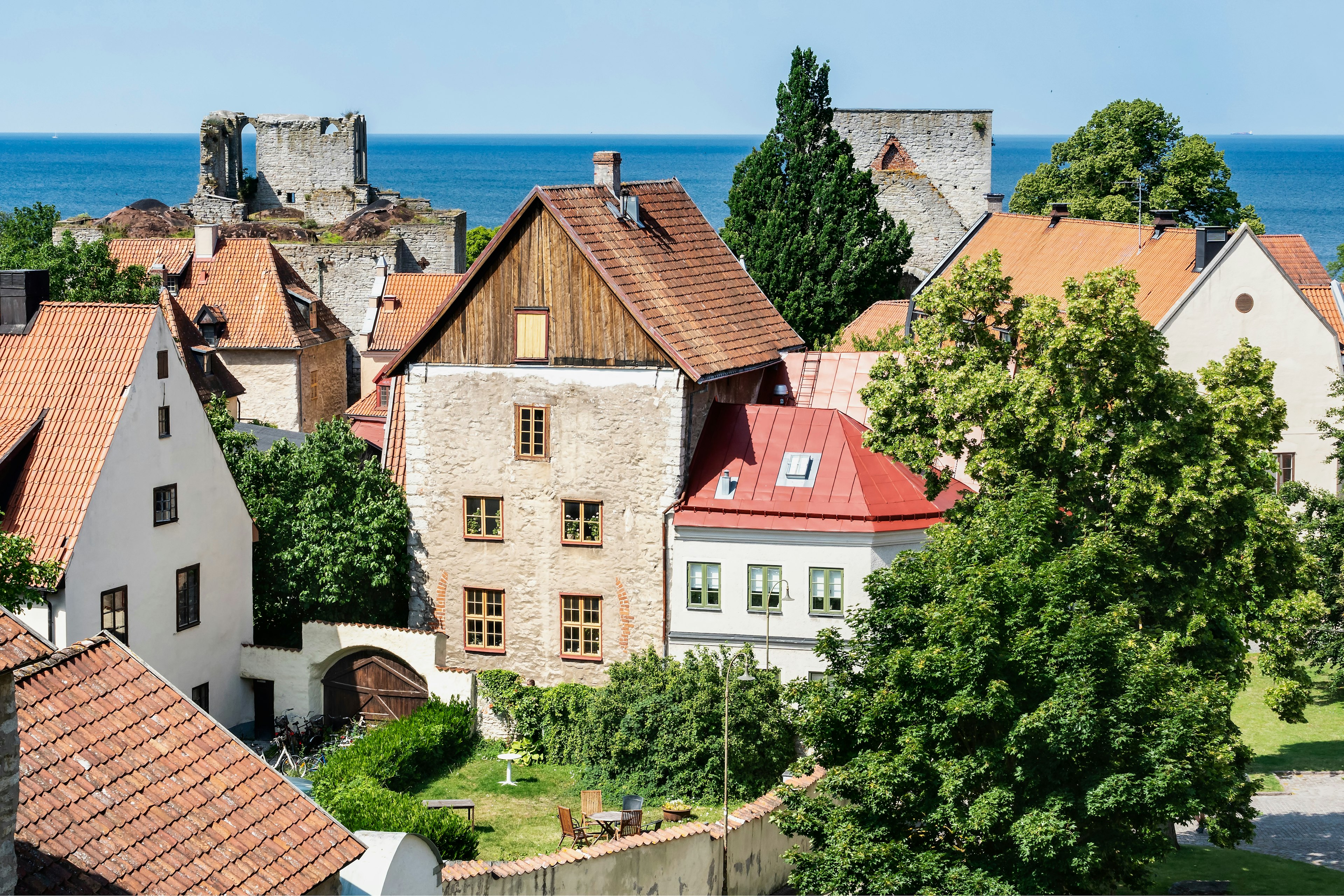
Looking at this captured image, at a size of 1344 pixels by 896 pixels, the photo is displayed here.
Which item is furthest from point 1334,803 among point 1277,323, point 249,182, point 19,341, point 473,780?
point 249,182

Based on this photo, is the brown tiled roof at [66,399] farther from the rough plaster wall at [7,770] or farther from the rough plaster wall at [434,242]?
the rough plaster wall at [434,242]

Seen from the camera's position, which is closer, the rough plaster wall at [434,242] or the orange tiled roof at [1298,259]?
the orange tiled roof at [1298,259]

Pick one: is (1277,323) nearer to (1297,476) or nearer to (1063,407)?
(1297,476)

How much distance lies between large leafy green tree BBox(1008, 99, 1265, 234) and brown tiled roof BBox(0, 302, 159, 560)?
40.4m

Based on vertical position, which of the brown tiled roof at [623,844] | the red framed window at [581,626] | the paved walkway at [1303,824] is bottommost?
the paved walkway at [1303,824]

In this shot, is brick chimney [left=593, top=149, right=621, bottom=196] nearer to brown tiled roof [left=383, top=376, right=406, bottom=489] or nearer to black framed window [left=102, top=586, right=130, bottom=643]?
brown tiled roof [left=383, top=376, right=406, bottom=489]

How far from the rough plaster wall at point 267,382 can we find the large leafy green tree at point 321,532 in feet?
75.2

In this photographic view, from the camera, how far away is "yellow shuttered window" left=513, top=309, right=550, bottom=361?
119 ft

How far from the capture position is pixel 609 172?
39.4 metres

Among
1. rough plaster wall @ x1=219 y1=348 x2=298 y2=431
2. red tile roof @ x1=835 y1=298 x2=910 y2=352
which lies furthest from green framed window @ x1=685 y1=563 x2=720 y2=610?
rough plaster wall @ x1=219 y1=348 x2=298 y2=431

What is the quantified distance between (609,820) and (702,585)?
814 cm

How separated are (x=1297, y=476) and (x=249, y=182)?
223 ft

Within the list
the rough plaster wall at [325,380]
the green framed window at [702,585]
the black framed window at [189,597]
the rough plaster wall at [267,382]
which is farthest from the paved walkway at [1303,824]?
the rough plaster wall at [267,382]

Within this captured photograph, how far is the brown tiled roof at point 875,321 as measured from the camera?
55.1 metres
